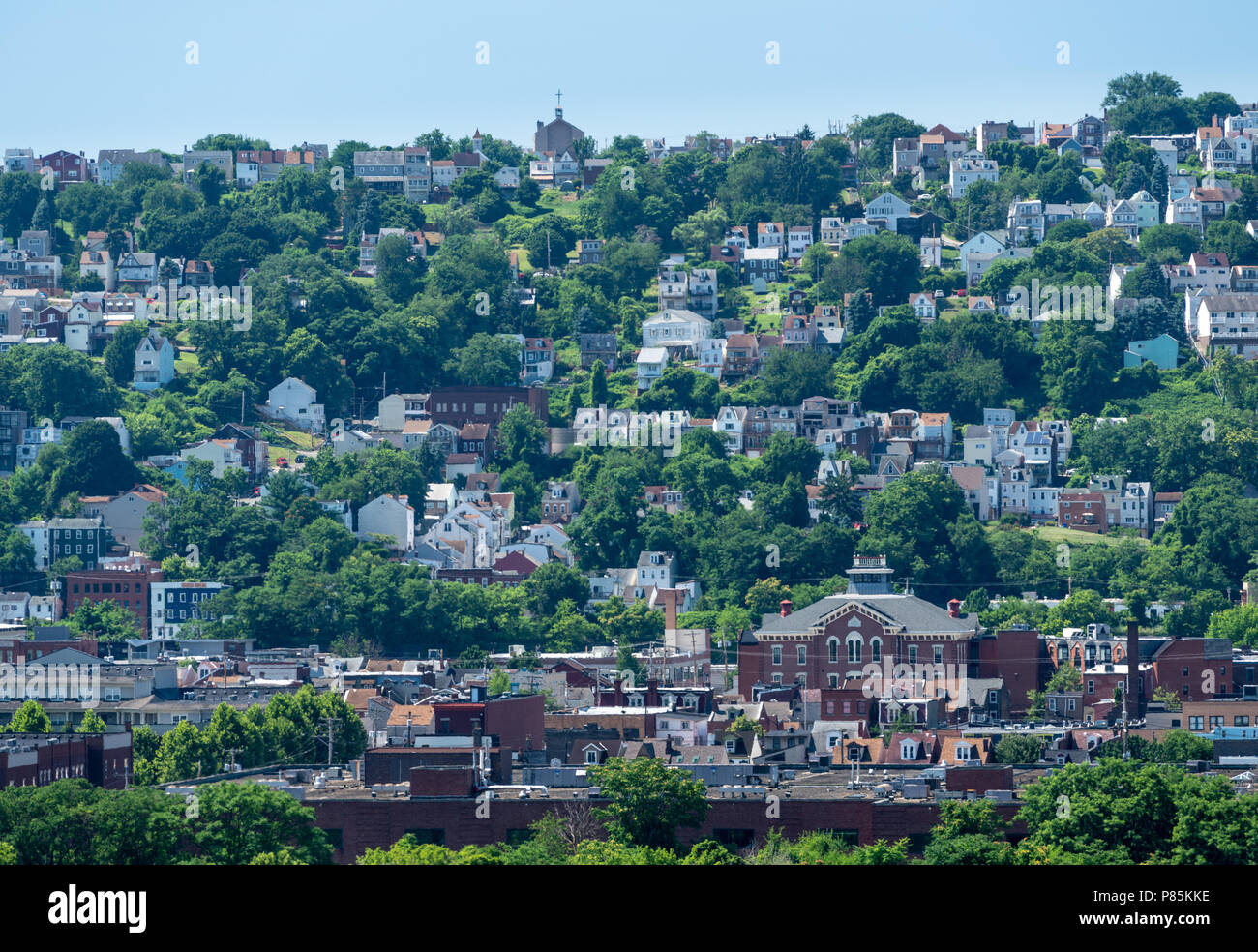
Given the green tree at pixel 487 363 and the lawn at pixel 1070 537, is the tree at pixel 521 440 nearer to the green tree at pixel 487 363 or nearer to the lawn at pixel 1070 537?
the green tree at pixel 487 363

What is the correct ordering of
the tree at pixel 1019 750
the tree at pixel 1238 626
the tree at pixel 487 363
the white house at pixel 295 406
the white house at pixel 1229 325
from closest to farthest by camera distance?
the tree at pixel 1019 750
the tree at pixel 1238 626
the white house at pixel 295 406
the white house at pixel 1229 325
the tree at pixel 487 363

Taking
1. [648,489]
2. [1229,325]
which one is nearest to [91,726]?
[648,489]

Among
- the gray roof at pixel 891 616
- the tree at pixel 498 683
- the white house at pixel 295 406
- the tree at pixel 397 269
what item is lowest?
the tree at pixel 498 683

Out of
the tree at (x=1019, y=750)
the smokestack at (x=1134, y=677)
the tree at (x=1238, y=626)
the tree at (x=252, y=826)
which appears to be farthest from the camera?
the tree at (x=1238, y=626)

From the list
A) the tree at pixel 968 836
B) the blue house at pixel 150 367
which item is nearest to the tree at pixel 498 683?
the tree at pixel 968 836

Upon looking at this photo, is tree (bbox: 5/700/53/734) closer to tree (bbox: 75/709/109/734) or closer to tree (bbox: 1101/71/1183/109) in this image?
tree (bbox: 75/709/109/734)

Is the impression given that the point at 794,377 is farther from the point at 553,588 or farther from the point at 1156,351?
the point at 553,588

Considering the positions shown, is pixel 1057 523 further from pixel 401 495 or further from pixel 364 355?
pixel 364 355
